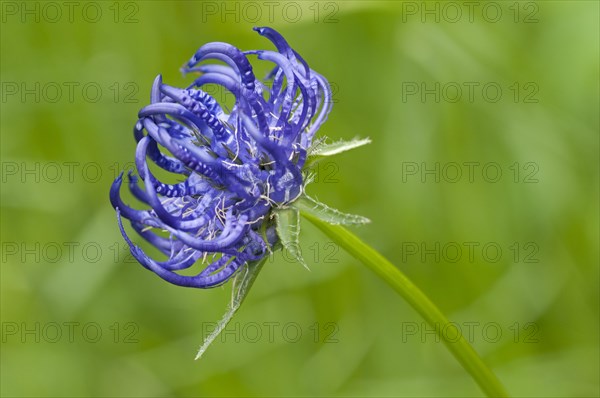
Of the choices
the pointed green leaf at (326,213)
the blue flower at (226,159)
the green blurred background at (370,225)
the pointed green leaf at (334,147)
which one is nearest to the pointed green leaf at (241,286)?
the blue flower at (226,159)

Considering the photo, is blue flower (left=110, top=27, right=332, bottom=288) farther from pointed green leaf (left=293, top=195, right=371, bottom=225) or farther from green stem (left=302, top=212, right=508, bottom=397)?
green stem (left=302, top=212, right=508, bottom=397)

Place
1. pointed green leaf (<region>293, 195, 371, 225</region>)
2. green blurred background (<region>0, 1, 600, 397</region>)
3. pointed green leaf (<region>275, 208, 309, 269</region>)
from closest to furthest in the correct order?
pointed green leaf (<region>293, 195, 371, 225</region>) → pointed green leaf (<region>275, 208, 309, 269</region>) → green blurred background (<region>0, 1, 600, 397</region>)

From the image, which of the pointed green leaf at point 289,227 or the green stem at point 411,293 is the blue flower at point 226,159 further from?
the green stem at point 411,293

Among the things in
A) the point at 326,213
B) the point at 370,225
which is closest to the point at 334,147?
the point at 326,213

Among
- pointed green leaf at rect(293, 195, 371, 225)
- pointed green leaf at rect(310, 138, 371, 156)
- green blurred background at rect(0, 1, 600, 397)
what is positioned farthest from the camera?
green blurred background at rect(0, 1, 600, 397)

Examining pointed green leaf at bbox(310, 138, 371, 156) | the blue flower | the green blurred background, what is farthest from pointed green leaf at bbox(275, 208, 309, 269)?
the green blurred background

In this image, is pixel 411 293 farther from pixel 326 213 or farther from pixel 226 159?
pixel 226 159
